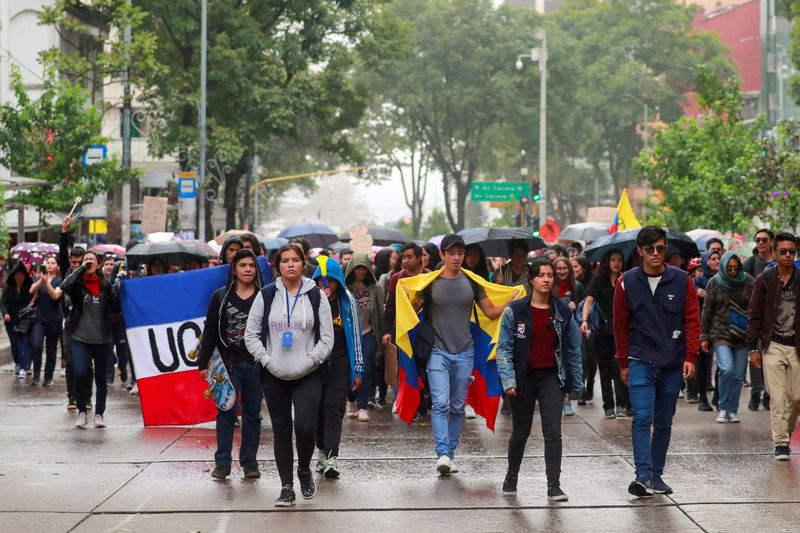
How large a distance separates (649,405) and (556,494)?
0.88 meters

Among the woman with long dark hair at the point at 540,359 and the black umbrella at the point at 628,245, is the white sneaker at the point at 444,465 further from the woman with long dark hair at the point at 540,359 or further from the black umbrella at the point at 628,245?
the black umbrella at the point at 628,245

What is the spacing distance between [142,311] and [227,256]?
55.7 inches

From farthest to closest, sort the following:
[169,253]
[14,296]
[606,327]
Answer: [14,296], [169,253], [606,327]

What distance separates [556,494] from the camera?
799 cm

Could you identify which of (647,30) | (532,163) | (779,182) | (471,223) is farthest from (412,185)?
(471,223)

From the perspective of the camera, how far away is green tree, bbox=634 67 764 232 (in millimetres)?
28500

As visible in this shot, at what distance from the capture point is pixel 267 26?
35812 millimetres

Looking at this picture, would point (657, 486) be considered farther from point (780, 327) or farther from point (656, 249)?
point (780, 327)

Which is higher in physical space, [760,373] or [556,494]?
[760,373]

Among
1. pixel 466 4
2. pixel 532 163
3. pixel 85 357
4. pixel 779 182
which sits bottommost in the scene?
pixel 85 357

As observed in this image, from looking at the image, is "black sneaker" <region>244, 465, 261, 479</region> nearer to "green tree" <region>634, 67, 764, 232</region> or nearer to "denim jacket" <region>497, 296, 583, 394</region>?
"denim jacket" <region>497, 296, 583, 394</region>

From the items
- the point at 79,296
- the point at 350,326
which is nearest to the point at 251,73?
the point at 79,296

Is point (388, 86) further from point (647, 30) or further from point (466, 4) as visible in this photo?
point (647, 30)

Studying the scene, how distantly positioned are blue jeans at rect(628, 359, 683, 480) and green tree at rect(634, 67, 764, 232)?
1839cm
